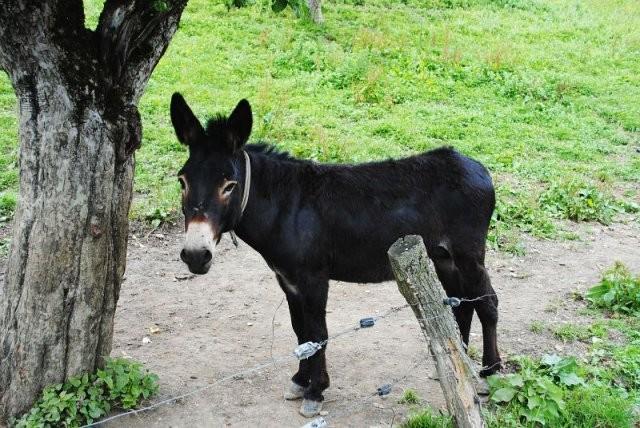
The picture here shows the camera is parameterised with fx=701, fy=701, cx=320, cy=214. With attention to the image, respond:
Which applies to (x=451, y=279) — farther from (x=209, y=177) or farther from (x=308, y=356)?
(x=209, y=177)

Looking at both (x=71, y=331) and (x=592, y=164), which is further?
(x=592, y=164)

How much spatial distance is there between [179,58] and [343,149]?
534cm

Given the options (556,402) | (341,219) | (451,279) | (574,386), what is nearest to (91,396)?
(341,219)

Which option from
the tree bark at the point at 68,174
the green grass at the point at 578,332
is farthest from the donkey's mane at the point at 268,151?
the green grass at the point at 578,332

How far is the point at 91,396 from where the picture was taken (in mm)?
4590

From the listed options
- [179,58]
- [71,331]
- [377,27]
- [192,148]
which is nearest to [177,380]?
[71,331]

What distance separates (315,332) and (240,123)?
148 cm

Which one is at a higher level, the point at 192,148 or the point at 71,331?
the point at 192,148

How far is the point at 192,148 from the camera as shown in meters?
4.30

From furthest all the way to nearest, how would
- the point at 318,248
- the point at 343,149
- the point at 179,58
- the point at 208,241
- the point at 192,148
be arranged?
the point at 179,58 → the point at 343,149 → the point at 318,248 → the point at 192,148 → the point at 208,241

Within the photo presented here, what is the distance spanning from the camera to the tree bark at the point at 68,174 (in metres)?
3.95

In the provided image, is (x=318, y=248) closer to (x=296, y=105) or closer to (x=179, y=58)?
(x=296, y=105)

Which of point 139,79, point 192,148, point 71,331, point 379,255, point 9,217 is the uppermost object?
point 139,79

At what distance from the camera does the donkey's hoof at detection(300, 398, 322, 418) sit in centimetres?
483
